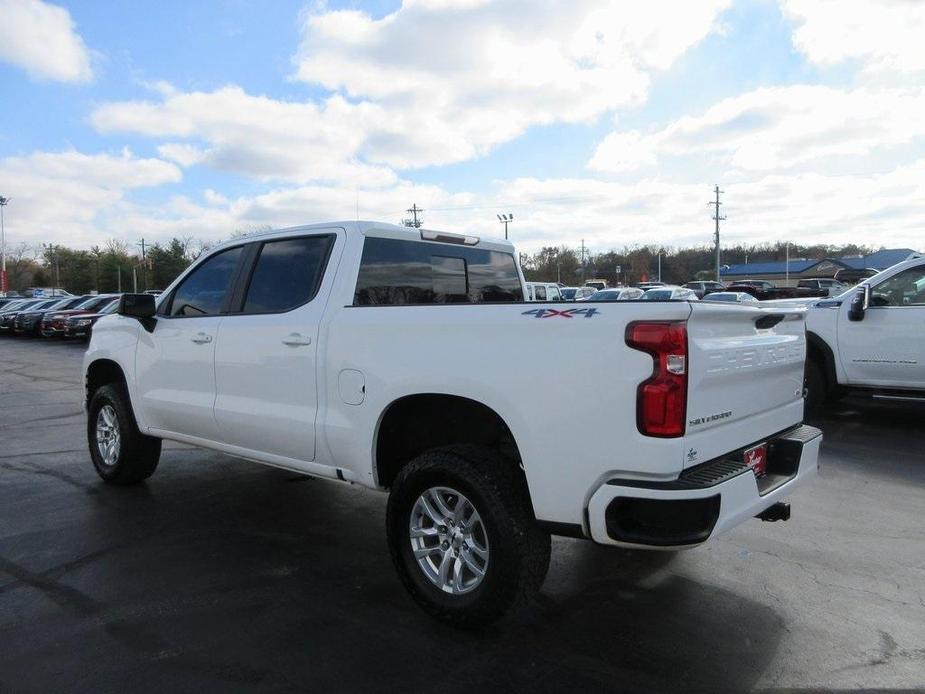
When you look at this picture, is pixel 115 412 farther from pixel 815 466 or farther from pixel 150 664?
pixel 815 466

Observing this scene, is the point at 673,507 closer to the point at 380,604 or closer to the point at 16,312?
the point at 380,604

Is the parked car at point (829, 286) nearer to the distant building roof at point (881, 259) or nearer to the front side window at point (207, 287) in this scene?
the front side window at point (207, 287)

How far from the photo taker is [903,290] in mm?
7902

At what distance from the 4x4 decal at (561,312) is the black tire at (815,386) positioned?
21.5 feet

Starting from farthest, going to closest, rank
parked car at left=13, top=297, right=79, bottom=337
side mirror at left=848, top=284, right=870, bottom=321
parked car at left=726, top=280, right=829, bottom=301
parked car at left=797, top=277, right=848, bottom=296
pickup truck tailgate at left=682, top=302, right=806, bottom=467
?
parked car at left=726, top=280, right=829, bottom=301 < parked car at left=13, top=297, right=79, bottom=337 < parked car at left=797, top=277, right=848, bottom=296 < side mirror at left=848, top=284, right=870, bottom=321 < pickup truck tailgate at left=682, top=302, right=806, bottom=467

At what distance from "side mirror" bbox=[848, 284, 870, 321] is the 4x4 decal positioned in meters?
6.49

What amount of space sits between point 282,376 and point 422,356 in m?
1.17

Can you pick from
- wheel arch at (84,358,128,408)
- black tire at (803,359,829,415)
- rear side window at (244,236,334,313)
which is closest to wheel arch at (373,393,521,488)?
rear side window at (244,236,334,313)

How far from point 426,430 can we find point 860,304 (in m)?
6.40

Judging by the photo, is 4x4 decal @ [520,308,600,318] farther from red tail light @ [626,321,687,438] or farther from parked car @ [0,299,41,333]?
parked car @ [0,299,41,333]

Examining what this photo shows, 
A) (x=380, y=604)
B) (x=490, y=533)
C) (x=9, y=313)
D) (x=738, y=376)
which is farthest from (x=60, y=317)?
(x=738, y=376)

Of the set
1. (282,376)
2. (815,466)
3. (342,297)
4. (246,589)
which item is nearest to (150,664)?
(246,589)

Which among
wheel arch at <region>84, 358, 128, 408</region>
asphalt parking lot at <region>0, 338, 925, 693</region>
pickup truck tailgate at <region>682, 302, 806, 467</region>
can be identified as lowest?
asphalt parking lot at <region>0, 338, 925, 693</region>

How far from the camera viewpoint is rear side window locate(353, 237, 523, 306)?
424cm
